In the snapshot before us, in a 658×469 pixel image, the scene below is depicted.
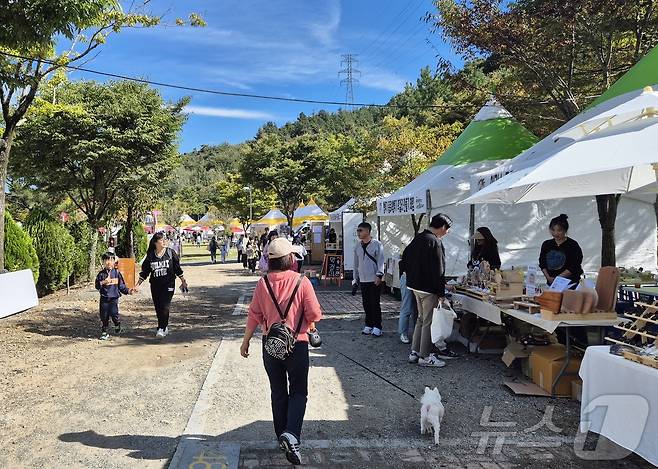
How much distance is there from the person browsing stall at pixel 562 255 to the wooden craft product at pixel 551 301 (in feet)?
3.97

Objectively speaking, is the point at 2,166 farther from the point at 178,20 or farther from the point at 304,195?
the point at 304,195

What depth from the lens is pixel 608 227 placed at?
312 inches

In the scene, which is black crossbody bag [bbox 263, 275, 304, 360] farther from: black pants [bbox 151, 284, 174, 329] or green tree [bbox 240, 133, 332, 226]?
green tree [bbox 240, 133, 332, 226]

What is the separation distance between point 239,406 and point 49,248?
33.3ft

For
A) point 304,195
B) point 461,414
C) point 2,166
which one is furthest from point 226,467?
point 304,195

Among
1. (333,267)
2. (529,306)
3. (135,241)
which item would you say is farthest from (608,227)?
(135,241)

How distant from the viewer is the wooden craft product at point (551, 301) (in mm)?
Answer: 4855

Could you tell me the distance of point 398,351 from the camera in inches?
280

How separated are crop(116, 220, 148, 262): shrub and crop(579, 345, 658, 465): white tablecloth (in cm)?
2297

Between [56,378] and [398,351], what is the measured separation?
14.2 ft

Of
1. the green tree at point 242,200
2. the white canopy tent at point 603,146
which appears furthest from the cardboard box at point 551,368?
the green tree at point 242,200

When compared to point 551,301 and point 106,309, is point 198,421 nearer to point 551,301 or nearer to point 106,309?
point 551,301

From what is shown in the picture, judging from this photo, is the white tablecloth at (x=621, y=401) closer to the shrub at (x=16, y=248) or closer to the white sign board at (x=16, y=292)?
the white sign board at (x=16, y=292)

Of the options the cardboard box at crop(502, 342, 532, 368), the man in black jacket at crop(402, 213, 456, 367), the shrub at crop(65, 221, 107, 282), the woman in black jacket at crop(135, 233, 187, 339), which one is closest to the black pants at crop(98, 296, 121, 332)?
the woman in black jacket at crop(135, 233, 187, 339)
